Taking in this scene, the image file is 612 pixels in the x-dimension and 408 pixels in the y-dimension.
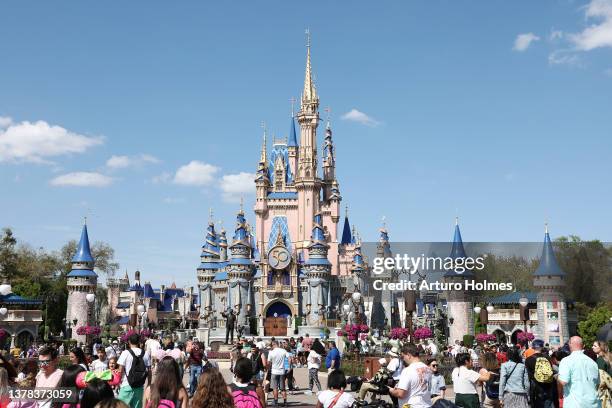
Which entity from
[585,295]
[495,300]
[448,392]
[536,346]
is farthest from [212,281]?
[536,346]

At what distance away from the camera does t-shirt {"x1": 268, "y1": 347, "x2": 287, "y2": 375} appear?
57.8ft

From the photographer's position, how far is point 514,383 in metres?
10.1

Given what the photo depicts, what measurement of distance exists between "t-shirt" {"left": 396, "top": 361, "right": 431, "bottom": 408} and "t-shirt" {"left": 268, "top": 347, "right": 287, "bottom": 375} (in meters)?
9.39

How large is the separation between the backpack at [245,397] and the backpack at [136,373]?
3042 mm

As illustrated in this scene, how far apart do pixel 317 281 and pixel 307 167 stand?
642 inches

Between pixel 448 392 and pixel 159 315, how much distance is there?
89856 millimetres

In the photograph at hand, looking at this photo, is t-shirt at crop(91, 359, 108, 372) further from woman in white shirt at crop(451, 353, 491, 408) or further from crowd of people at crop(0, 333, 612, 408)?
woman in white shirt at crop(451, 353, 491, 408)

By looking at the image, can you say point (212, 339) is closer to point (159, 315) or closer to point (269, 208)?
point (269, 208)

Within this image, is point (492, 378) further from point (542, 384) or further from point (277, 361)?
point (277, 361)

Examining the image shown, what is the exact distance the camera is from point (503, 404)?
10.2 m

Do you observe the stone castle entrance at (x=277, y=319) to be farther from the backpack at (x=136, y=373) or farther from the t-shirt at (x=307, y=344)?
the backpack at (x=136, y=373)

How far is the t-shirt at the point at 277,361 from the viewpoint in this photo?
1761 centimetres

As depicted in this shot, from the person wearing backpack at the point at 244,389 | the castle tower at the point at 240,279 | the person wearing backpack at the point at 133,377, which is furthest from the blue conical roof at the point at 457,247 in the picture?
the person wearing backpack at the point at 244,389

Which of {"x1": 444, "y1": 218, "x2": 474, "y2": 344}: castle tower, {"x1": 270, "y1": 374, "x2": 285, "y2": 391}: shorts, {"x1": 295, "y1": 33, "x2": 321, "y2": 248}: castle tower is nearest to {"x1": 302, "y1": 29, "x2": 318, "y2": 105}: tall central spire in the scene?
{"x1": 295, "y1": 33, "x2": 321, "y2": 248}: castle tower
